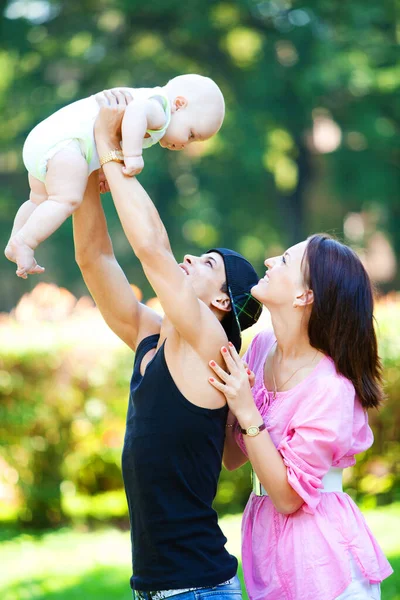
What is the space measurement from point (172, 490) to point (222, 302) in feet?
2.12

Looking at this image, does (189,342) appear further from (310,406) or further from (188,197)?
(188,197)

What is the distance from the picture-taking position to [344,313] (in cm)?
286

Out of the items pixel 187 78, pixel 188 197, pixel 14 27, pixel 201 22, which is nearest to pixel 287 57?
pixel 201 22

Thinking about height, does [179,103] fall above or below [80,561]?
above

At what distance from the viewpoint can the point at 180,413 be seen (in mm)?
2619

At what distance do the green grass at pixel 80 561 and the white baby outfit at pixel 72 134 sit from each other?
317 cm

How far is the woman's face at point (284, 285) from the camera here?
290 centimetres

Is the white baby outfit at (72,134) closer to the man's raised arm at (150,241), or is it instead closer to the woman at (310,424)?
the man's raised arm at (150,241)

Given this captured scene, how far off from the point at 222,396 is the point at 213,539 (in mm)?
436

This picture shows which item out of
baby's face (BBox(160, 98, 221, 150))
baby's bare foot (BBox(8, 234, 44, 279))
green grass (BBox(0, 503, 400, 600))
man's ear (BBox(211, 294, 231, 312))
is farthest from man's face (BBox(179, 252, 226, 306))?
green grass (BBox(0, 503, 400, 600))

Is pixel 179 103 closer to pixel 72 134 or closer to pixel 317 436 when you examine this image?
pixel 72 134

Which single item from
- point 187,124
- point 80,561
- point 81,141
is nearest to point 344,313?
point 187,124

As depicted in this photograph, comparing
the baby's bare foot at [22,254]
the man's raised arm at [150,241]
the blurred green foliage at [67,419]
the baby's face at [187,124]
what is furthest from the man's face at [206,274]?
the blurred green foliage at [67,419]

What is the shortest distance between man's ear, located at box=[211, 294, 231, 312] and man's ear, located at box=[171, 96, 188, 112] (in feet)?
2.07
